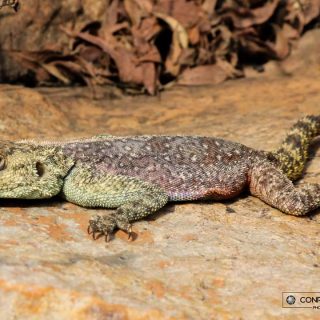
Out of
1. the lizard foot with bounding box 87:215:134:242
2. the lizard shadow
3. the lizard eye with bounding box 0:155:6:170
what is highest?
the lizard eye with bounding box 0:155:6:170

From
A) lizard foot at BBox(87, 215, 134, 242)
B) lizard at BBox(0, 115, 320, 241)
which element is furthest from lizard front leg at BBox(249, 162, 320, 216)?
lizard foot at BBox(87, 215, 134, 242)

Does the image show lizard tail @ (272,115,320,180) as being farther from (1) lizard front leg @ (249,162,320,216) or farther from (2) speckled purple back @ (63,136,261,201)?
(2) speckled purple back @ (63,136,261,201)

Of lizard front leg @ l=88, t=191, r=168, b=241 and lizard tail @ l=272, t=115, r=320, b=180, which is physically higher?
lizard tail @ l=272, t=115, r=320, b=180

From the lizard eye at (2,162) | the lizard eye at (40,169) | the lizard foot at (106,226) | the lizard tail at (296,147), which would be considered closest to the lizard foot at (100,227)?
the lizard foot at (106,226)

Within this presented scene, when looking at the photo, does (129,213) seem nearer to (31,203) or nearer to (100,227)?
(100,227)

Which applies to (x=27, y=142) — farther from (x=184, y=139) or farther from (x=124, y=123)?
(x=124, y=123)

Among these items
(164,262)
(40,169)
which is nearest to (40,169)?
(40,169)

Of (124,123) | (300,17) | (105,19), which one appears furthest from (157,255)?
(300,17)
